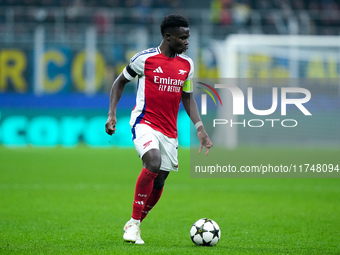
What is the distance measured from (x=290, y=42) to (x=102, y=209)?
11.0 metres

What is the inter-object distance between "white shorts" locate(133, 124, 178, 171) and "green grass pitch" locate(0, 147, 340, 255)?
0.82 metres

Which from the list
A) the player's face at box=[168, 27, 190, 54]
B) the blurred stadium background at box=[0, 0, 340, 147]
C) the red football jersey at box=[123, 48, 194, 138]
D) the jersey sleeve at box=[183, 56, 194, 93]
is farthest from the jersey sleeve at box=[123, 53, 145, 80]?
the blurred stadium background at box=[0, 0, 340, 147]

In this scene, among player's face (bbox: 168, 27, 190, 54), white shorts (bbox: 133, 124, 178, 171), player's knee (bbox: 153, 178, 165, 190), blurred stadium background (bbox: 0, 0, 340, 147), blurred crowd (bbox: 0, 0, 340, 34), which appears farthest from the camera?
blurred crowd (bbox: 0, 0, 340, 34)

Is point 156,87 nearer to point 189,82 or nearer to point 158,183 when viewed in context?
point 189,82

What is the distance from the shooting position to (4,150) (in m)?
17.7

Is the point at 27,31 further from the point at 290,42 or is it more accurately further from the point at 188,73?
the point at 188,73

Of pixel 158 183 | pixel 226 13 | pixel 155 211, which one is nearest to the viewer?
pixel 158 183

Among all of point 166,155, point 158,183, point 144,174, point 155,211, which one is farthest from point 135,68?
point 155,211

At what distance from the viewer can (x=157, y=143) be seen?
20.5 ft

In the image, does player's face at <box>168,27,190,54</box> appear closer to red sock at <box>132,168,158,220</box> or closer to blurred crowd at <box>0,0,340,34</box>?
red sock at <box>132,168,158,220</box>

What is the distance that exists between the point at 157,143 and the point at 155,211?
320 centimetres

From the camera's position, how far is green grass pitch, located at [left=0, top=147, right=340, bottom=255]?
20.7ft

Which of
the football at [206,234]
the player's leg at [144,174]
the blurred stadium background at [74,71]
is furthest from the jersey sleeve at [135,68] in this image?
the blurred stadium background at [74,71]

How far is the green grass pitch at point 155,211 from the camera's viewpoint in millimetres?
6297
